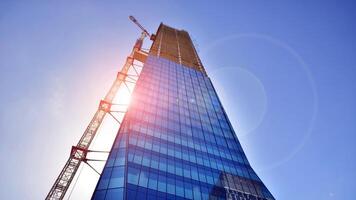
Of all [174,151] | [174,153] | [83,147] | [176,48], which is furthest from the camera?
[176,48]

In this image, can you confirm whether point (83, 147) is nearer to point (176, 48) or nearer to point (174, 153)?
point (174, 153)

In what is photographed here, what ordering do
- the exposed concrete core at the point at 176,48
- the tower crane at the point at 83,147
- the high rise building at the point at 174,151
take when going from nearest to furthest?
1. the high rise building at the point at 174,151
2. the tower crane at the point at 83,147
3. the exposed concrete core at the point at 176,48

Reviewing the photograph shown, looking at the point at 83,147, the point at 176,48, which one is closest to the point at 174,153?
the point at 83,147

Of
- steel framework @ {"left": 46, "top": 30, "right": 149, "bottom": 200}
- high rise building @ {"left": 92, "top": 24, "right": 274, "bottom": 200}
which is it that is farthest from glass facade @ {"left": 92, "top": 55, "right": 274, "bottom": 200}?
steel framework @ {"left": 46, "top": 30, "right": 149, "bottom": 200}

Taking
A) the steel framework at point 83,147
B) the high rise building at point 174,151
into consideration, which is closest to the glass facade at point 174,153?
the high rise building at point 174,151

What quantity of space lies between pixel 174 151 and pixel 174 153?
23.5 inches

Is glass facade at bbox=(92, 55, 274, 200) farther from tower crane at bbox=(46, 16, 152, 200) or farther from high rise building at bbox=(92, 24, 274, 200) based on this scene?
tower crane at bbox=(46, 16, 152, 200)

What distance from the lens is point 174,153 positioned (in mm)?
48531

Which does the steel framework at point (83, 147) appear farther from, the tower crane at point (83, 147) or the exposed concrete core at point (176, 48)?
the exposed concrete core at point (176, 48)

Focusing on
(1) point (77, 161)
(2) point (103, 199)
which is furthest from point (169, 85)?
(2) point (103, 199)

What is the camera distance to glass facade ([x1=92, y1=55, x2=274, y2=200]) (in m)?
38.8

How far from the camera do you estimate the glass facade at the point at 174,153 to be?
38.8 meters

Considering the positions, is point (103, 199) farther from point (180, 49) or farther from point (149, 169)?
point (180, 49)

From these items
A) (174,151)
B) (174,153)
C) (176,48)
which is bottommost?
(174,153)
